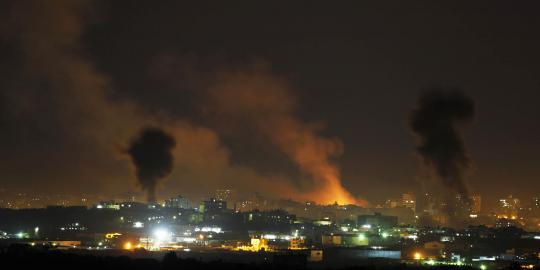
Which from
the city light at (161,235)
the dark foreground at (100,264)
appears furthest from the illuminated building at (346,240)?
the dark foreground at (100,264)

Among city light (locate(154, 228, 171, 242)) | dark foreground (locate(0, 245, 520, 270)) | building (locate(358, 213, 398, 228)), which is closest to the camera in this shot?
dark foreground (locate(0, 245, 520, 270))

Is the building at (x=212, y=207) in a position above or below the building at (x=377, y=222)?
above

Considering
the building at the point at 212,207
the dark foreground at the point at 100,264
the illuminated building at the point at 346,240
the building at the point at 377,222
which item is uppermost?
the building at the point at 212,207

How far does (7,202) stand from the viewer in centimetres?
8856

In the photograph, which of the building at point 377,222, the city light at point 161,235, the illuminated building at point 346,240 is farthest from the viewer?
the building at point 377,222

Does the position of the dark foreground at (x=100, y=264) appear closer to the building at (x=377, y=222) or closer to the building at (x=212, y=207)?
the building at (x=377, y=222)

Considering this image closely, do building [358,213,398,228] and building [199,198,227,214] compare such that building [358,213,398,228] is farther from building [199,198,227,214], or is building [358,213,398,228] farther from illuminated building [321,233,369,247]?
building [199,198,227,214]

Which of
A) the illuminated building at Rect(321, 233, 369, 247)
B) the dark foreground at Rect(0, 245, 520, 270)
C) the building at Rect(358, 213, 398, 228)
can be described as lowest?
the dark foreground at Rect(0, 245, 520, 270)

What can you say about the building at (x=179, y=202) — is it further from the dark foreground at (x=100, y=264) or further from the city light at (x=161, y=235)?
the dark foreground at (x=100, y=264)

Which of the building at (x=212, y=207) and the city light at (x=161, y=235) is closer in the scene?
the city light at (x=161, y=235)

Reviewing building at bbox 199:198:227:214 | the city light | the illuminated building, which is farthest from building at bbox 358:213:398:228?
the city light

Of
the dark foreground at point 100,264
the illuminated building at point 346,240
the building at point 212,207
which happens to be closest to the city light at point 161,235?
the illuminated building at point 346,240

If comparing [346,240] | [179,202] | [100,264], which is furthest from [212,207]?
[100,264]

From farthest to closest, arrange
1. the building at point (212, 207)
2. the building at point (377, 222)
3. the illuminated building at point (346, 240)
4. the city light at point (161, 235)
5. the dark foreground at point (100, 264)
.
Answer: the building at point (212, 207) < the building at point (377, 222) < the city light at point (161, 235) < the illuminated building at point (346, 240) < the dark foreground at point (100, 264)
